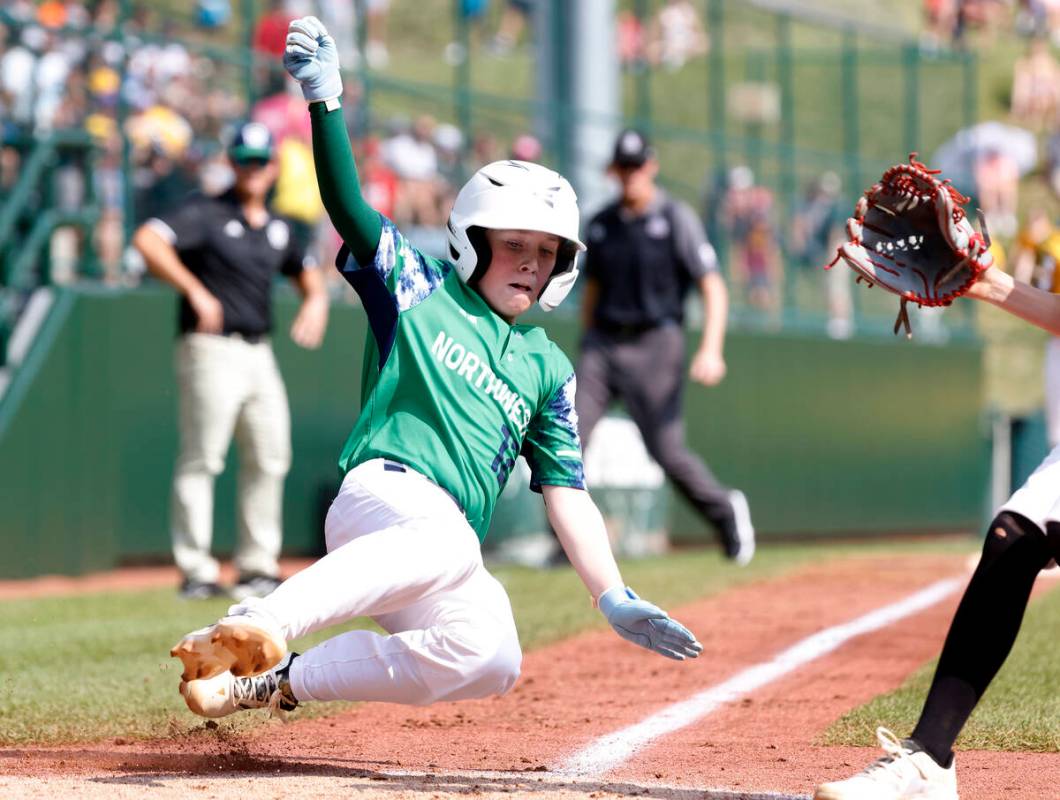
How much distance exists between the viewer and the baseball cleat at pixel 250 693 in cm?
472

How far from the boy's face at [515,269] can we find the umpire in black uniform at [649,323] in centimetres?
558

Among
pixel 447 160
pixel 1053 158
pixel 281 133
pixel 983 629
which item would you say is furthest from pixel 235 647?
pixel 1053 158

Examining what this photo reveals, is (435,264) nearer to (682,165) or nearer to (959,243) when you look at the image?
(959,243)

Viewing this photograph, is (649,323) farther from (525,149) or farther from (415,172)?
(525,149)

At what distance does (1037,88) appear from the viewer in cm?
3100

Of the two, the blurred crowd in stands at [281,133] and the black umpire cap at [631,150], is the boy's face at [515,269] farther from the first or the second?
the blurred crowd in stands at [281,133]

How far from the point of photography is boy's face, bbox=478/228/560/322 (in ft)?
15.3

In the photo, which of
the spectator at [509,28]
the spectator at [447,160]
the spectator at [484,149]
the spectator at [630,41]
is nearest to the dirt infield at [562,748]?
the spectator at [447,160]

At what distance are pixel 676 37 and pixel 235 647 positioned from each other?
49.8ft

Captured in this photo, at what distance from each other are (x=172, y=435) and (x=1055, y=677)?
648 centimetres

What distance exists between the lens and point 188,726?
550 centimetres

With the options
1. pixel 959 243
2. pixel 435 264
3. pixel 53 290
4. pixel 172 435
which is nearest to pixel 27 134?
pixel 53 290

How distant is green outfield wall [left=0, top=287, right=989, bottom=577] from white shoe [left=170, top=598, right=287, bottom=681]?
6.70 metres

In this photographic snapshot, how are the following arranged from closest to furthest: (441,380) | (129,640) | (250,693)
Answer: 1. (441,380)
2. (250,693)
3. (129,640)
